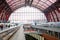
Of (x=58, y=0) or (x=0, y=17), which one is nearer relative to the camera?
(x=58, y=0)

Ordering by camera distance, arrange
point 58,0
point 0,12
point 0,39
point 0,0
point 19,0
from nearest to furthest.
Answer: point 0,39
point 58,0
point 0,0
point 0,12
point 19,0

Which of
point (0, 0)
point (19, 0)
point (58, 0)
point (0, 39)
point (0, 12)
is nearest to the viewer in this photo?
point (0, 39)

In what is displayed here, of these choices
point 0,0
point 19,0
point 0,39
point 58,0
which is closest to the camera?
point 0,39

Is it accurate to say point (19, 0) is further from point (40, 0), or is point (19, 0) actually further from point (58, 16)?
point (58, 16)

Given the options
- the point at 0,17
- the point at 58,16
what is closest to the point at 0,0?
the point at 0,17

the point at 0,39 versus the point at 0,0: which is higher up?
the point at 0,0

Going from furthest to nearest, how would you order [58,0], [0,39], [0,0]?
[0,0]
[58,0]
[0,39]

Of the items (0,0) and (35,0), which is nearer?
(0,0)

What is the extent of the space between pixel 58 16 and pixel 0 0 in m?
21.8

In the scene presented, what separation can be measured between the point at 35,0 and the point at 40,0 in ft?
5.50

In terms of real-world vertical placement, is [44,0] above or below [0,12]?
above

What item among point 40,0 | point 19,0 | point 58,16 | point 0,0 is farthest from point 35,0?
point 0,0

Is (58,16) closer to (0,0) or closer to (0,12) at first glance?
(0,12)

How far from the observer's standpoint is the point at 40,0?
143 ft
